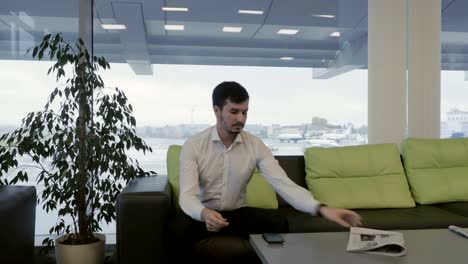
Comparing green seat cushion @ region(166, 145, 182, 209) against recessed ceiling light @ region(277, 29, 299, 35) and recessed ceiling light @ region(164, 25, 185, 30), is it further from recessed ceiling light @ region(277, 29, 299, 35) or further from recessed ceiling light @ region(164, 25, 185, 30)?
recessed ceiling light @ region(277, 29, 299, 35)

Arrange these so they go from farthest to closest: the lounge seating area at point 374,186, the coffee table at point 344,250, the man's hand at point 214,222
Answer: the lounge seating area at point 374,186 < the man's hand at point 214,222 < the coffee table at point 344,250

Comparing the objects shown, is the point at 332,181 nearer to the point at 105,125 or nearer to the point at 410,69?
the point at 410,69

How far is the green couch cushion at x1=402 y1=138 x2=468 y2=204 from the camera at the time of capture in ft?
10.0

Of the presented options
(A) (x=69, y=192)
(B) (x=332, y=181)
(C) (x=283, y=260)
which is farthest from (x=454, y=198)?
(A) (x=69, y=192)

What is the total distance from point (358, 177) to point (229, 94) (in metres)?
1.43

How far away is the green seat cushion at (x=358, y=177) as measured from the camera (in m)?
2.95

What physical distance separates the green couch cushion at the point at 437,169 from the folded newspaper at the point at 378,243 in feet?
5.19

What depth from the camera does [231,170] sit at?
87.9 inches

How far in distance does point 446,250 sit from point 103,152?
2.08 meters

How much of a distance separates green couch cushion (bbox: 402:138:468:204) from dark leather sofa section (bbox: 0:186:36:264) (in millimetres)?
2548

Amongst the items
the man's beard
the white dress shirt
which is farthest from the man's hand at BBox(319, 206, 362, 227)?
the man's beard

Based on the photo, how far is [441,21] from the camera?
3.87 meters

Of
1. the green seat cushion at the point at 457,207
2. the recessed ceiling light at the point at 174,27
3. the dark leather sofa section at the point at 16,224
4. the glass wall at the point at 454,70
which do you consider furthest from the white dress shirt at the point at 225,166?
the glass wall at the point at 454,70

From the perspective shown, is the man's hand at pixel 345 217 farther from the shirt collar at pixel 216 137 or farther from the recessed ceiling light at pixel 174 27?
the recessed ceiling light at pixel 174 27
